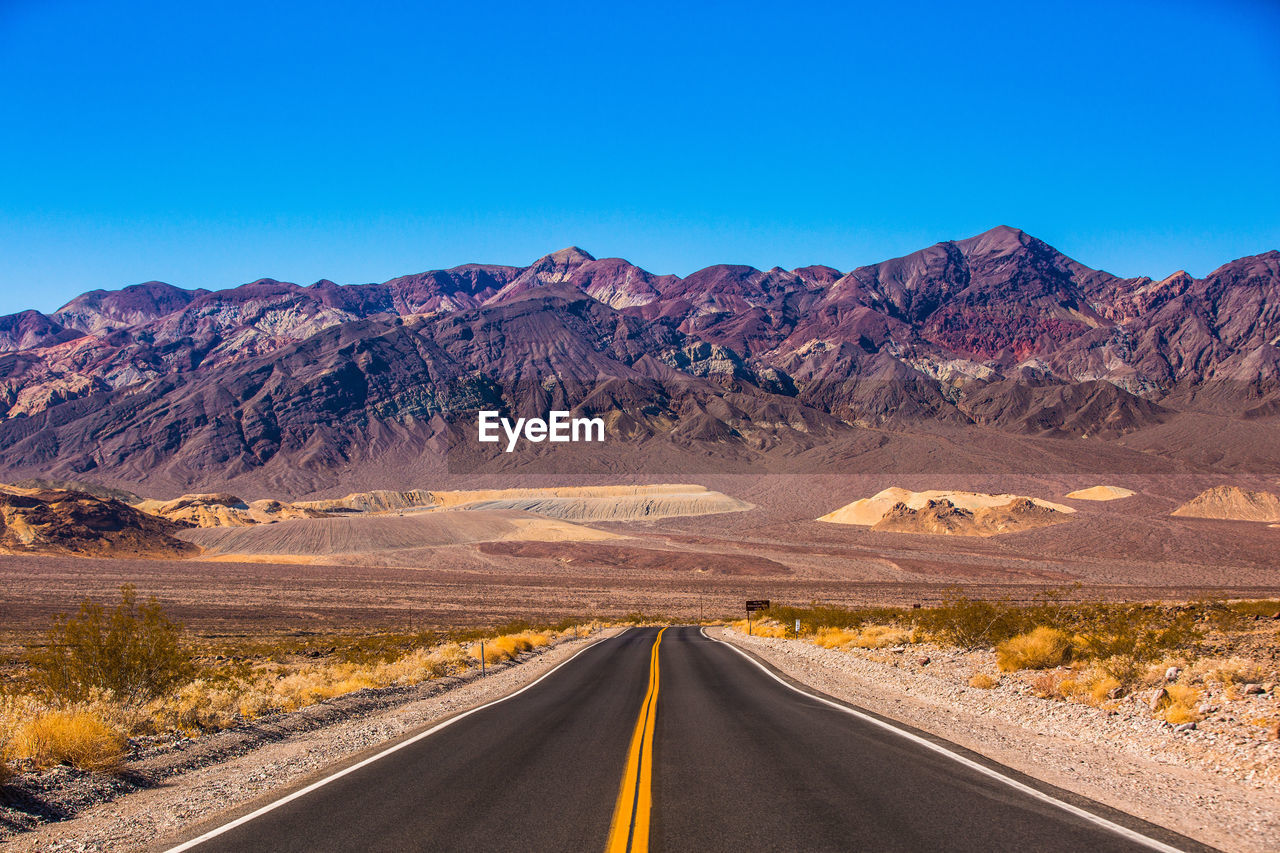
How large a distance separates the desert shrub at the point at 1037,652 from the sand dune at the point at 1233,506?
99281 mm

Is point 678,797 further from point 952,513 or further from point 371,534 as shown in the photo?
point 952,513

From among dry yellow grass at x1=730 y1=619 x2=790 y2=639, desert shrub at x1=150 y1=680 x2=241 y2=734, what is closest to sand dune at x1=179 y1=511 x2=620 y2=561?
dry yellow grass at x1=730 y1=619 x2=790 y2=639

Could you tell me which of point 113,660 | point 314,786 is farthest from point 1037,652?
point 113,660

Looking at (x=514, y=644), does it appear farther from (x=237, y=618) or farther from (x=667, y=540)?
(x=667, y=540)

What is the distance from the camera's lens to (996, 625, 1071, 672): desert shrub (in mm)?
13297

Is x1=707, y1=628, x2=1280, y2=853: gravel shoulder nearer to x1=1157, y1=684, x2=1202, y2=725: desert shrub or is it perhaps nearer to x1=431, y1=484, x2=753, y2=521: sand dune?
x1=1157, y1=684, x2=1202, y2=725: desert shrub

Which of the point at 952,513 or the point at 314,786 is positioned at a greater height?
the point at 314,786

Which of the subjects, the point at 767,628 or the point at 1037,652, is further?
the point at 767,628

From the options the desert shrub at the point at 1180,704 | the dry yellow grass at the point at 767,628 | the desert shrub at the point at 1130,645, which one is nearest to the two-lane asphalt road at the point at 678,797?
the desert shrub at the point at 1180,704

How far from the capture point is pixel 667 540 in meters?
91.4

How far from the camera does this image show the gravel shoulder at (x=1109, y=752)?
6.04 meters

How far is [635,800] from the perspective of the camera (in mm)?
6266

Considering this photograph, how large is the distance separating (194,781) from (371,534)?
89.5 metres

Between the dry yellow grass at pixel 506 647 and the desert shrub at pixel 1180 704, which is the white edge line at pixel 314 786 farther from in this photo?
the desert shrub at pixel 1180 704
